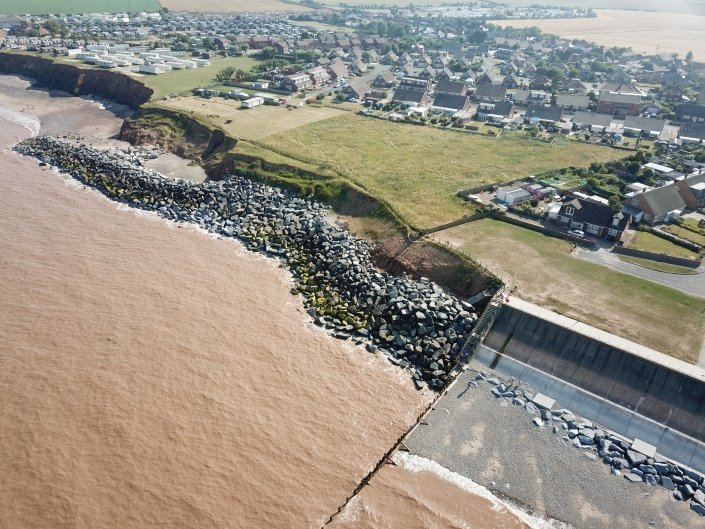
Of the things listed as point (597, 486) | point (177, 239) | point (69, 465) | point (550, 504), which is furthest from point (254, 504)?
point (177, 239)

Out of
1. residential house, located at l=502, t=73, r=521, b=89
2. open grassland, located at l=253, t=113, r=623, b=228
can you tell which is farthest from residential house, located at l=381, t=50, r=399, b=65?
open grassland, located at l=253, t=113, r=623, b=228

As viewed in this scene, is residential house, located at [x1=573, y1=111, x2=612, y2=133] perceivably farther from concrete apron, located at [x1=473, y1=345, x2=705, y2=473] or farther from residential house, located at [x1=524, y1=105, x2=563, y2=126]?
concrete apron, located at [x1=473, y1=345, x2=705, y2=473]

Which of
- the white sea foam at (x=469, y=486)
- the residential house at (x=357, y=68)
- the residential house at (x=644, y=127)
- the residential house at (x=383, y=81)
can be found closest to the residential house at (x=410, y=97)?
the residential house at (x=383, y=81)

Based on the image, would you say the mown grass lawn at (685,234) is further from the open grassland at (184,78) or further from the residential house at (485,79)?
the open grassland at (184,78)

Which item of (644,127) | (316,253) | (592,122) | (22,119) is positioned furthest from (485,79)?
(22,119)

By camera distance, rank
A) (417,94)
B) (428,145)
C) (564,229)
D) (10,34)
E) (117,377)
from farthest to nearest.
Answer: (10,34) → (417,94) → (428,145) → (564,229) → (117,377)

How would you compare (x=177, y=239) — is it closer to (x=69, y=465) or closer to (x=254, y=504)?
(x=69, y=465)
